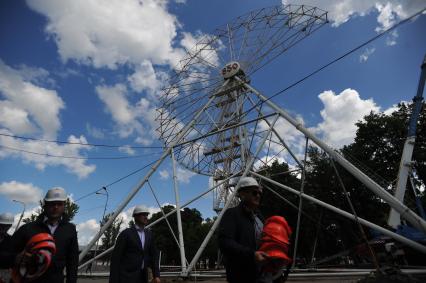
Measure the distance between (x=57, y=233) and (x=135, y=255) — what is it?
184 centimetres

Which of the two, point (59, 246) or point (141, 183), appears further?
point (141, 183)

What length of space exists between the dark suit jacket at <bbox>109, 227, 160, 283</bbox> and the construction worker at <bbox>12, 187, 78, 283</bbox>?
1335 millimetres

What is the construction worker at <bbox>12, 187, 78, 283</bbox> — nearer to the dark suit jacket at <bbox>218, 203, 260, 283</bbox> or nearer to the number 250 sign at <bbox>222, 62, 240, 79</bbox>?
the dark suit jacket at <bbox>218, 203, 260, 283</bbox>

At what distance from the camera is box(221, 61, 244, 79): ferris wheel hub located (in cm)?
2398

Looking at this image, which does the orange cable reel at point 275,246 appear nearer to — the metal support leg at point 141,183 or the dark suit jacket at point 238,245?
the dark suit jacket at point 238,245

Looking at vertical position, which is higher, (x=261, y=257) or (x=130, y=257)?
(x=130, y=257)

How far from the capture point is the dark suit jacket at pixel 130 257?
5633 mm

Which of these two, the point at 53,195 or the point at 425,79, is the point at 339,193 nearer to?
the point at 425,79

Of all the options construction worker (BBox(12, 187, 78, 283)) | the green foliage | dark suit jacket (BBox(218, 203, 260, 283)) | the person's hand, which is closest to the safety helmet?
construction worker (BBox(12, 187, 78, 283))

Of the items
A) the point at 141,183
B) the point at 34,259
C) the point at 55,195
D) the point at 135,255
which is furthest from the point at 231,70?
the point at 34,259

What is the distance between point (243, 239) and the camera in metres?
3.67

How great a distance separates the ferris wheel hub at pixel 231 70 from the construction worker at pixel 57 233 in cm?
2050

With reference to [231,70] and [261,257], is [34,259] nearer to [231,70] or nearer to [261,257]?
[261,257]

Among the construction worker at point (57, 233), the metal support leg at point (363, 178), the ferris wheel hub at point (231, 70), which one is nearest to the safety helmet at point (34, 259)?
the construction worker at point (57, 233)
